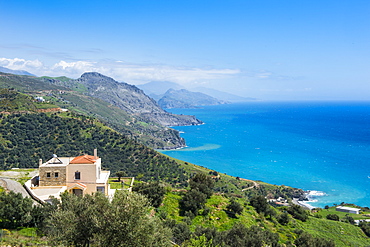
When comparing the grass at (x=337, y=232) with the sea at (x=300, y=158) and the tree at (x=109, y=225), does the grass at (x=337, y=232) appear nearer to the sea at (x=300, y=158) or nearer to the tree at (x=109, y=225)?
the tree at (x=109, y=225)

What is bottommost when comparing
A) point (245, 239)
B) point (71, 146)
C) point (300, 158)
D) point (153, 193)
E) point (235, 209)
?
point (300, 158)

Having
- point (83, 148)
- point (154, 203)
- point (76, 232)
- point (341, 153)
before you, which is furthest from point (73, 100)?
point (76, 232)

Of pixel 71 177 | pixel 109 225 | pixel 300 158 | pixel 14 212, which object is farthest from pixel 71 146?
pixel 300 158

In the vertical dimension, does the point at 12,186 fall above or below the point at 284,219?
above

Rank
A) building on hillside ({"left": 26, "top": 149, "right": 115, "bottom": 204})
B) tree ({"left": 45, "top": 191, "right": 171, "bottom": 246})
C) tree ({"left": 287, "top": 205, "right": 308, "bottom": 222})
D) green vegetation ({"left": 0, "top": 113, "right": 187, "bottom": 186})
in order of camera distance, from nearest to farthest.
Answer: tree ({"left": 45, "top": 191, "right": 171, "bottom": 246}), building on hillside ({"left": 26, "top": 149, "right": 115, "bottom": 204}), tree ({"left": 287, "top": 205, "right": 308, "bottom": 222}), green vegetation ({"left": 0, "top": 113, "right": 187, "bottom": 186})

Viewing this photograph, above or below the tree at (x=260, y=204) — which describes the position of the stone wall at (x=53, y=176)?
above

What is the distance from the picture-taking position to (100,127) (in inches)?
3590


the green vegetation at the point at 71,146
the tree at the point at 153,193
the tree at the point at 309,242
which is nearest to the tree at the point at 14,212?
the tree at the point at 153,193

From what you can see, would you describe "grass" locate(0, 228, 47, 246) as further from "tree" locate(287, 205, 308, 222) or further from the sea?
the sea

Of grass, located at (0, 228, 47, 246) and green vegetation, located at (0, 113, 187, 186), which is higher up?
grass, located at (0, 228, 47, 246)

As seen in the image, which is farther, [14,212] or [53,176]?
[53,176]

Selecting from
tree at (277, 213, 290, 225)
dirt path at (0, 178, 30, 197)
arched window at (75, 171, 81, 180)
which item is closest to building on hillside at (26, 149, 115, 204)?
arched window at (75, 171, 81, 180)

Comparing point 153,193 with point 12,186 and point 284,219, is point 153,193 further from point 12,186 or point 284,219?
point 284,219

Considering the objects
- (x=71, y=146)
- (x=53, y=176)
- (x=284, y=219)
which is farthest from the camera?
(x=71, y=146)
